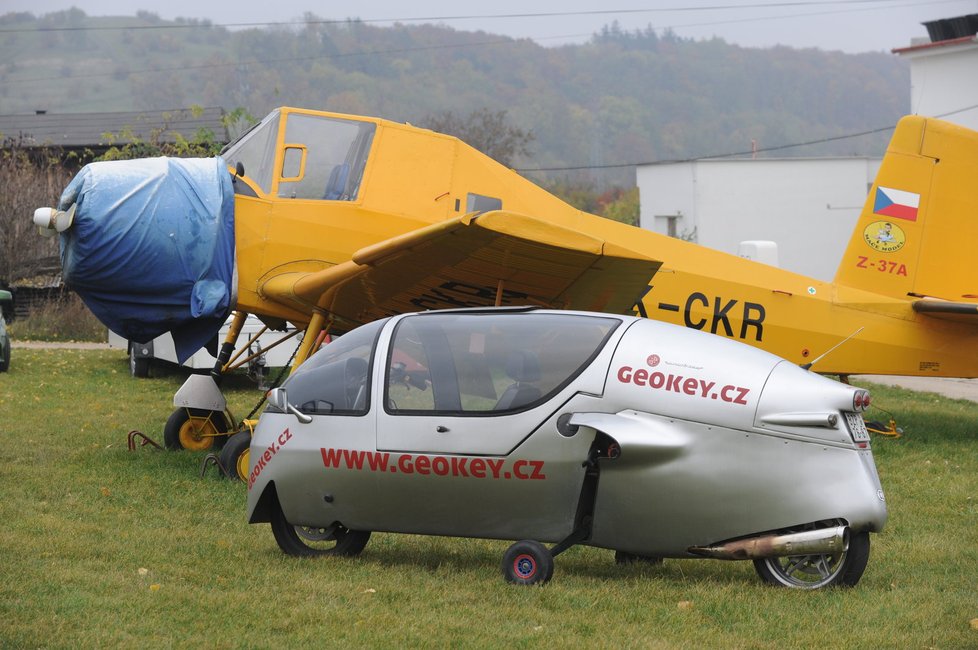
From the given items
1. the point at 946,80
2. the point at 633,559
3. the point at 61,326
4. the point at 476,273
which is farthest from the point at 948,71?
the point at 633,559

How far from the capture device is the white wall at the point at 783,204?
33688 millimetres

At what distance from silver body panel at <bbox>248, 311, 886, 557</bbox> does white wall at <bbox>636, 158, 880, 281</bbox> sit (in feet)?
93.2

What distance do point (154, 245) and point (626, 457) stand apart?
531cm

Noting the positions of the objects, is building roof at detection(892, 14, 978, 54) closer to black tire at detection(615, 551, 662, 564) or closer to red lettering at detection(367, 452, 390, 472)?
black tire at detection(615, 551, 662, 564)

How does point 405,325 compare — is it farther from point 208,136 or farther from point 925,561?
point 208,136

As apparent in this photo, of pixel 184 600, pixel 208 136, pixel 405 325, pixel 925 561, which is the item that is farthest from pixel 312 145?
pixel 208 136

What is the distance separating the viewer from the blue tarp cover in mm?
9477

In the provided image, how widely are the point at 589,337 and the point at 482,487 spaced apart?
0.96 metres

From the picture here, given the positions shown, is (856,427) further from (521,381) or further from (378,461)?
(378,461)

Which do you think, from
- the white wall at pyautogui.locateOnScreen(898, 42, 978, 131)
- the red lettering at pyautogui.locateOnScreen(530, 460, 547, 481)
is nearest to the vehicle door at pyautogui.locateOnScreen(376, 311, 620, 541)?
the red lettering at pyautogui.locateOnScreen(530, 460, 547, 481)

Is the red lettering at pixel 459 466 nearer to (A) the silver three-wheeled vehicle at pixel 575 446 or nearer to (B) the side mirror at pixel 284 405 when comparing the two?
(A) the silver three-wheeled vehicle at pixel 575 446

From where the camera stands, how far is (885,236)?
39.6 feet

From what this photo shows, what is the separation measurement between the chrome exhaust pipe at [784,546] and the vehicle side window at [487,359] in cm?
114

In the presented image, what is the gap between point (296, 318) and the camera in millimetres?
10594
